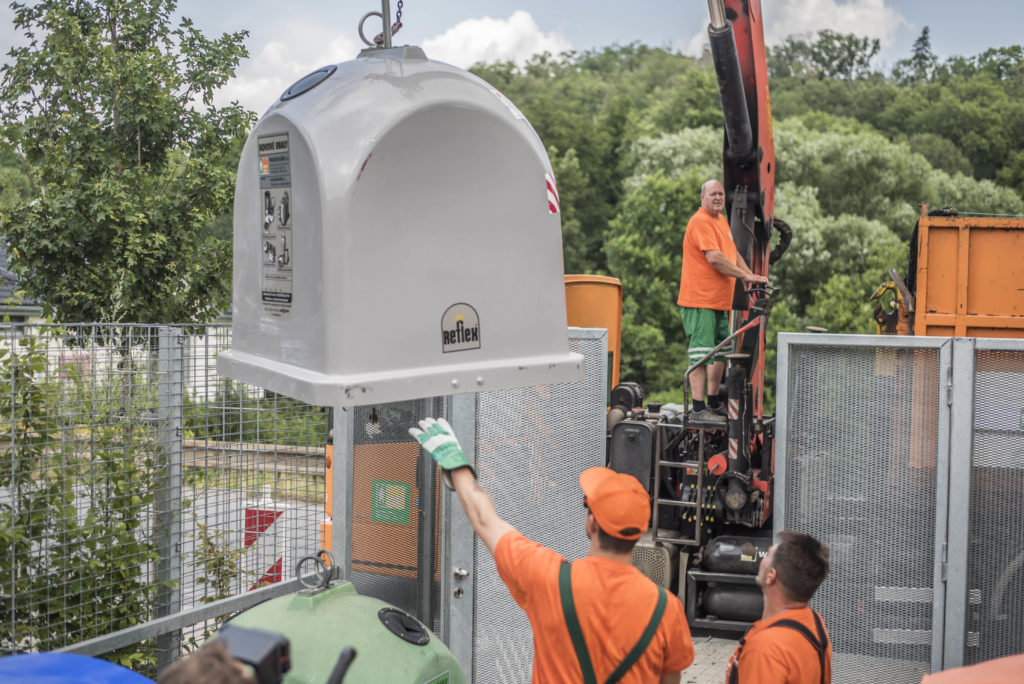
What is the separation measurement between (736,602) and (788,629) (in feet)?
13.9

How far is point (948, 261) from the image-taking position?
28.2 ft

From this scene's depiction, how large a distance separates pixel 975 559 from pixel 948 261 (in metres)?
4.02

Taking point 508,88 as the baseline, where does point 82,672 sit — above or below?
below

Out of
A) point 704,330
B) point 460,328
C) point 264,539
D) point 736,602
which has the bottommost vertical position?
point 736,602

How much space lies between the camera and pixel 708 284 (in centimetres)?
831

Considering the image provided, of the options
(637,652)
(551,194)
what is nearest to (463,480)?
(637,652)

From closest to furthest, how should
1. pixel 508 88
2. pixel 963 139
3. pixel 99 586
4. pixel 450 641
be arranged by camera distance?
1. pixel 99 586
2. pixel 450 641
3. pixel 963 139
4. pixel 508 88

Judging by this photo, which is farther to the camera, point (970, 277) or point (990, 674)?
point (970, 277)

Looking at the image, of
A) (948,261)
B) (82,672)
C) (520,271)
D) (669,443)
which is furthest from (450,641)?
(948,261)

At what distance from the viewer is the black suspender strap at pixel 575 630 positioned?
10.4ft

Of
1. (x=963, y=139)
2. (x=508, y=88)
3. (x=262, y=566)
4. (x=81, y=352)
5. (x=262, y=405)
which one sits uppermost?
(x=508, y=88)

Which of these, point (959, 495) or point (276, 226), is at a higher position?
point (276, 226)

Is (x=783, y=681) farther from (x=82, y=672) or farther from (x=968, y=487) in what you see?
(x=968, y=487)

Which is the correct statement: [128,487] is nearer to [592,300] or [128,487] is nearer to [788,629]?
[788,629]
